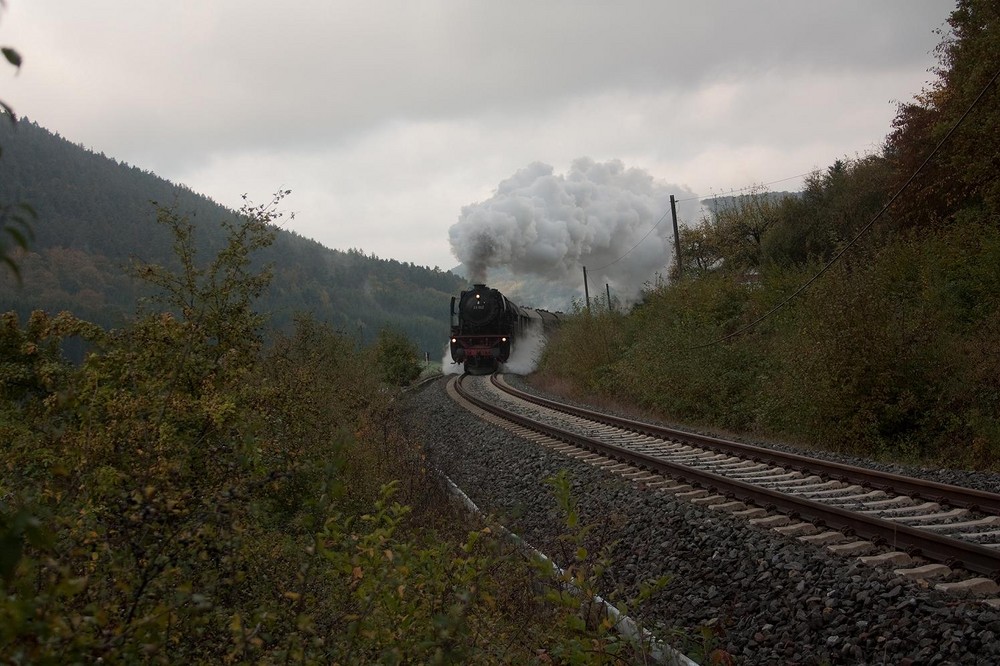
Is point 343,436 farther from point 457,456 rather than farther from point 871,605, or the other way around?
point 457,456

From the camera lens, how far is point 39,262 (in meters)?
165

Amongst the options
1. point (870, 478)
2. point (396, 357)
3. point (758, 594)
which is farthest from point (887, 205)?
point (396, 357)

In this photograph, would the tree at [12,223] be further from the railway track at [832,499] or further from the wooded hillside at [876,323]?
the wooded hillside at [876,323]

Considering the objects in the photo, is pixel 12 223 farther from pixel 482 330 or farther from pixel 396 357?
pixel 396 357

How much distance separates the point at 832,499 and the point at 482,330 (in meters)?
29.2

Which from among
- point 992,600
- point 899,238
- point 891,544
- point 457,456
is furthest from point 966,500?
point 899,238

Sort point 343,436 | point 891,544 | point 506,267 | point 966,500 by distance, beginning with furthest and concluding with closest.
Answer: point 506,267, point 966,500, point 891,544, point 343,436

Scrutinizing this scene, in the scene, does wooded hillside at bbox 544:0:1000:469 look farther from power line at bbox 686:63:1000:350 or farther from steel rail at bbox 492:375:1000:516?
steel rail at bbox 492:375:1000:516

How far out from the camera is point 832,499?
305 inches

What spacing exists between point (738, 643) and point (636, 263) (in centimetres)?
3986

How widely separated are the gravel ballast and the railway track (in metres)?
0.38

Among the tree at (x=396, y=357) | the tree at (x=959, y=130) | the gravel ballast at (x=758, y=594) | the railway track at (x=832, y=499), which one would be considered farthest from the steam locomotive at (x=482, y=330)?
the gravel ballast at (x=758, y=594)

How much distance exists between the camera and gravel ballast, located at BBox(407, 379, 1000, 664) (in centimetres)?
438

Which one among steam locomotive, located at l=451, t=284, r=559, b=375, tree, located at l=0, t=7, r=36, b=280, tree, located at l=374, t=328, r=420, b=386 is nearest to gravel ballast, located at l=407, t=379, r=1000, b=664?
tree, located at l=0, t=7, r=36, b=280
